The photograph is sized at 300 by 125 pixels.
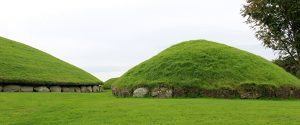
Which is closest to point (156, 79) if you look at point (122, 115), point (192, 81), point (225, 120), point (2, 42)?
point (192, 81)

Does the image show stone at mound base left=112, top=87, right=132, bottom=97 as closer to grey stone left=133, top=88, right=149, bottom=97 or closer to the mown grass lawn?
grey stone left=133, top=88, right=149, bottom=97

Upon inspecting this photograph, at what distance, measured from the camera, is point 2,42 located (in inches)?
1378

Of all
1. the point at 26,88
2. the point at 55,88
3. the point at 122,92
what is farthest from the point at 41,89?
the point at 122,92

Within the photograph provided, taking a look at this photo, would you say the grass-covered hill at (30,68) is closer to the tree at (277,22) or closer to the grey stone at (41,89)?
the grey stone at (41,89)

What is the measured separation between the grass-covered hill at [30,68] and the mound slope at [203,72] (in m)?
6.77

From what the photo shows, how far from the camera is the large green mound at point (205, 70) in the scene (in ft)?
70.0

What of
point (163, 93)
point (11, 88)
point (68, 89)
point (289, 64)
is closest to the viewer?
point (163, 93)

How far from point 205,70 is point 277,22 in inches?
694

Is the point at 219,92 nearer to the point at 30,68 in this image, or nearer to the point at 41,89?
the point at 41,89

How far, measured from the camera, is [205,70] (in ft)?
72.7

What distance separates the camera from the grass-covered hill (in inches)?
1046

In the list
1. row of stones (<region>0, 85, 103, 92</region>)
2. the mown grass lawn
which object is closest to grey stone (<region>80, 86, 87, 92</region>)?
row of stones (<region>0, 85, 103, 92</region>)

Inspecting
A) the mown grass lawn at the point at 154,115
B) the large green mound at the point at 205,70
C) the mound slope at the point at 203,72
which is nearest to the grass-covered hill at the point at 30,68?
the mound slope at the point at 203,72

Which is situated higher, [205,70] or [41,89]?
[205,70]
